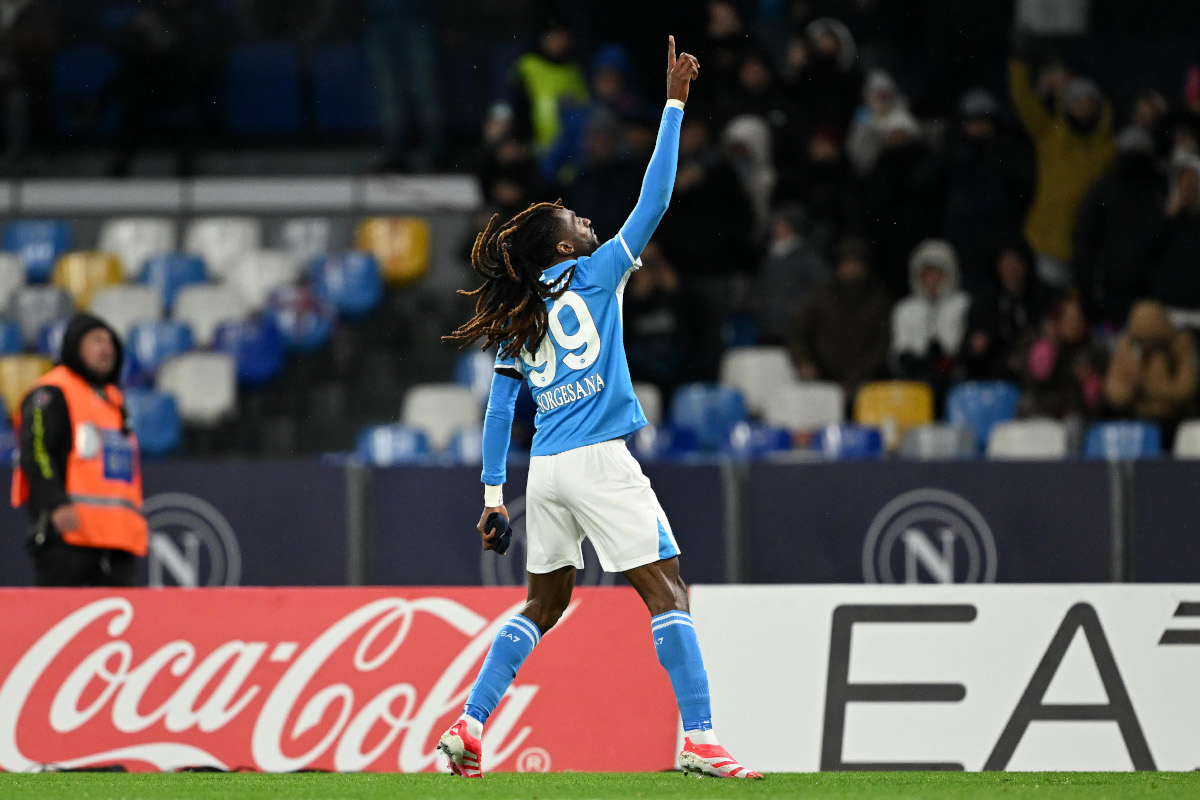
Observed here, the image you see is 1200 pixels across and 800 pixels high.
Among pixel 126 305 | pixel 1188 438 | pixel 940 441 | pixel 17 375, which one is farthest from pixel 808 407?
pixel 17 375

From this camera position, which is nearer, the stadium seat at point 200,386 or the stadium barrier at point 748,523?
the stadium barrier at point 748,523

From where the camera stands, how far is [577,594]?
6.37 metres

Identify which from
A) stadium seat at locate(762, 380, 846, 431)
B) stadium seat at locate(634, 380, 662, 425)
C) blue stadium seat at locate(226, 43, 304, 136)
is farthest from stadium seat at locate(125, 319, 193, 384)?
stadium seat at locate(762, 380, 846, 431)

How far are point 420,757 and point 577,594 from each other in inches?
32.7

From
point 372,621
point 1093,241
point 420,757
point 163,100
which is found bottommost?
point 420,757

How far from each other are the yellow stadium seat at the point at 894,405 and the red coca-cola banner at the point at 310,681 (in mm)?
5049

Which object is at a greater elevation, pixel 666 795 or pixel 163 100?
pixel 163 100

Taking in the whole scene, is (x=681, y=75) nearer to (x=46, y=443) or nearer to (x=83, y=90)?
(x=46, y=443)

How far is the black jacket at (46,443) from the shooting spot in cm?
748

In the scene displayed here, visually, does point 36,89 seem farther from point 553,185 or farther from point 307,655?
point 307,655

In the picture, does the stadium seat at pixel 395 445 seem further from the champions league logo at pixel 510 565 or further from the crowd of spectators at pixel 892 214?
the champions league logo at pixel 510 565

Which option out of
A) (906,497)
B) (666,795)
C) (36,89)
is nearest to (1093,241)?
(906,497)

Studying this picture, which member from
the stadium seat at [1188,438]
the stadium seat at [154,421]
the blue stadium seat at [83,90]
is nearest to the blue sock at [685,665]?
the stadium seat at [1188,438]

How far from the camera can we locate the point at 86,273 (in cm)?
1322
